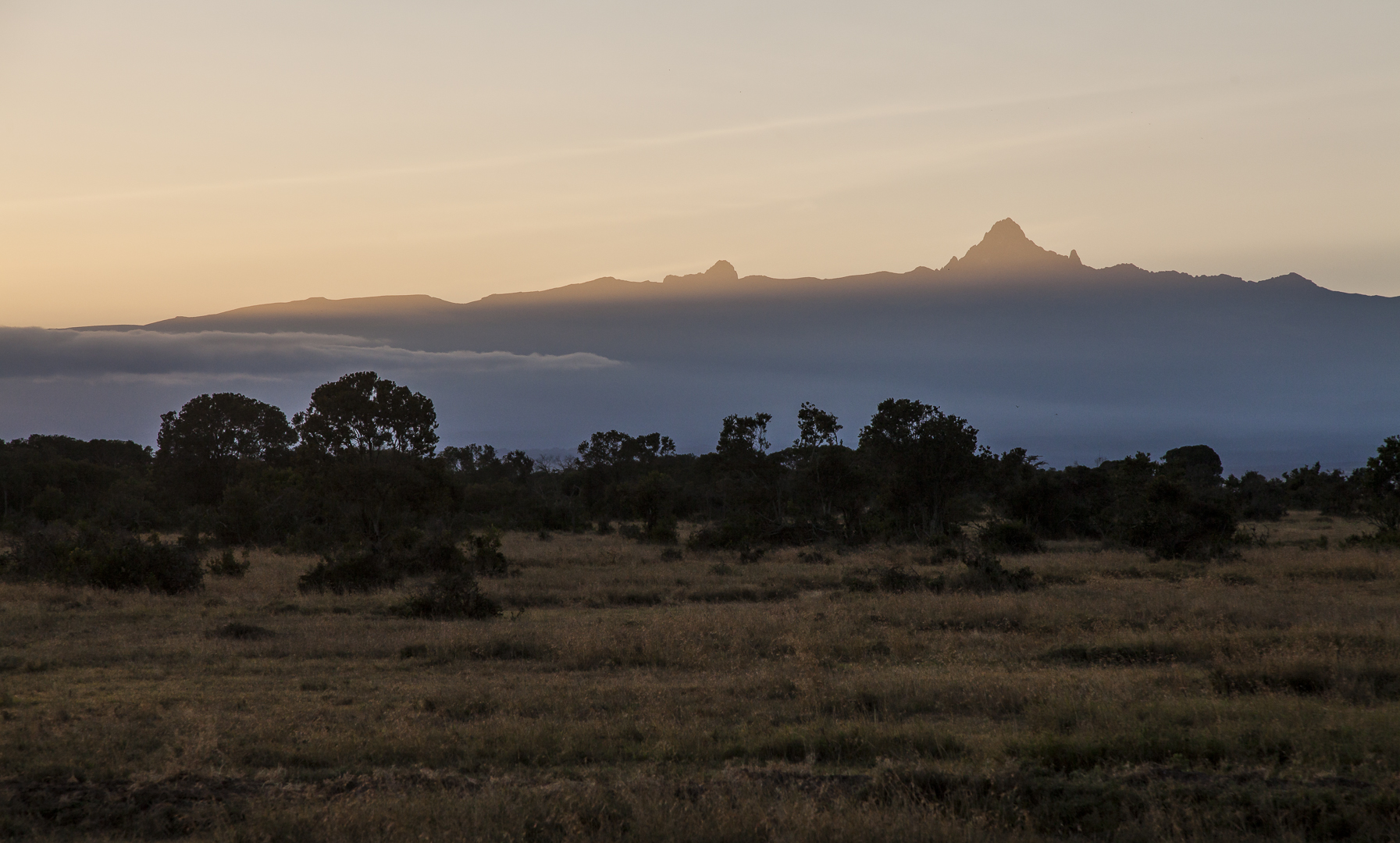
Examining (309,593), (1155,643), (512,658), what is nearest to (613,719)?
(512,658)

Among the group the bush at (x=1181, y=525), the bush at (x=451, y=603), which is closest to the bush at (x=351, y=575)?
the bush at (x=451, y=603)

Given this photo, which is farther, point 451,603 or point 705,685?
point 451,603

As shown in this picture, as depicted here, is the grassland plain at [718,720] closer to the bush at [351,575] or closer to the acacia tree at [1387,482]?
the bush at [351,575]

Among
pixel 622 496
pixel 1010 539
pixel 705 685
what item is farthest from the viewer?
pixel 622 496

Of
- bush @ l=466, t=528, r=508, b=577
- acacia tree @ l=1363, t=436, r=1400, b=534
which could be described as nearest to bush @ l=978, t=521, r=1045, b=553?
acacia tree @ l=1363, t=436, r=1400, b=534

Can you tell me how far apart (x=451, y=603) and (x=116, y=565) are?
10.3 m

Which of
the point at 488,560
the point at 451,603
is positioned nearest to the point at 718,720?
the point at 451,603

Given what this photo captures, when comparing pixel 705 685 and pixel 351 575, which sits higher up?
pixel 705 685

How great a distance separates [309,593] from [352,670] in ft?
38.1

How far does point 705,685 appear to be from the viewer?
1251 cm

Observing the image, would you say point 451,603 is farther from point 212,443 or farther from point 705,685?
point 212,443

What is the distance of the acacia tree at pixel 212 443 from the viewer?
231ft

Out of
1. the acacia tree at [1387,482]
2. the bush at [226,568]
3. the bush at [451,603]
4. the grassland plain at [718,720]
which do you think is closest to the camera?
the grassland plain at [718,720]

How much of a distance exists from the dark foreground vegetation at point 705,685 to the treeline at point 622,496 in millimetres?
347
